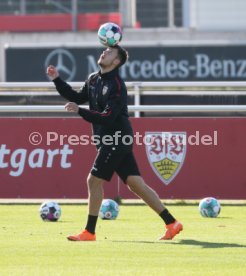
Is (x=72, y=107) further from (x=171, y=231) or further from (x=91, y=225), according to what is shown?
(x=171, y=231)

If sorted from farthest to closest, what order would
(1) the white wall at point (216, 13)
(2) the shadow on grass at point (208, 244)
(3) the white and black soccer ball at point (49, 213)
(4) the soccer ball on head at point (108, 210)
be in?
(1) the white wall at point (216, 13)
(4) the soccer ball on head at point (108, 210)
(3) the white and black soccer ball at point (49, 213)
(2) the shadow on grass at point (208, 244)

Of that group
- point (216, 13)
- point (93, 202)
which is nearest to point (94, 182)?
point (93, 202)

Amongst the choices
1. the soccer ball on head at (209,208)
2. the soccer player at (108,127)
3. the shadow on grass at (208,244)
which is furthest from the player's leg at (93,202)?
the soccer ball on head at (209,208)

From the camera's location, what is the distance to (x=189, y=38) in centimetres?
5209

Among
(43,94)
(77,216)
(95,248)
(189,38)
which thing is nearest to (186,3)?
(189,38)

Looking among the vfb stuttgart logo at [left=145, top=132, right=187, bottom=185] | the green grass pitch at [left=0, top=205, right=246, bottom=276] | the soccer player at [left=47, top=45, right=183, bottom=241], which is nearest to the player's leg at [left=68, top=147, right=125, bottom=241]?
the soccer player at [left=47, top=45, right=183, bottom=241]

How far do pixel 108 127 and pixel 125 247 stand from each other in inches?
57.1

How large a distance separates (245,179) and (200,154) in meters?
0.87

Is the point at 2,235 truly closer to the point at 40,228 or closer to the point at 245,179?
the point at 40,228

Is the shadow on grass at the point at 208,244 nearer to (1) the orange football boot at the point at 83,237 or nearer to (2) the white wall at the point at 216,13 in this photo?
(1) the orange football boot at the point at 83,237

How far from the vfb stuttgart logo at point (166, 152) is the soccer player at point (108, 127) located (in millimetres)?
6344

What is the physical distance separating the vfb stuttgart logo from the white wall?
36279 millimetres

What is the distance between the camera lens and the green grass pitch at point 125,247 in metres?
9.97

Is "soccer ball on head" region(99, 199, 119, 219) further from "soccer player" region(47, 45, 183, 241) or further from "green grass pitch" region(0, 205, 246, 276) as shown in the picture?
"soccer player" region(47, 45, 183, 241)
